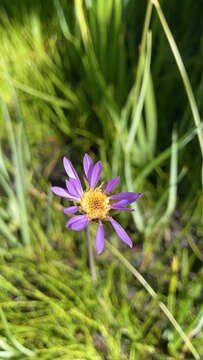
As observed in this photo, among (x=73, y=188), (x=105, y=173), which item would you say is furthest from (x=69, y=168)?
(x=105, y=173)

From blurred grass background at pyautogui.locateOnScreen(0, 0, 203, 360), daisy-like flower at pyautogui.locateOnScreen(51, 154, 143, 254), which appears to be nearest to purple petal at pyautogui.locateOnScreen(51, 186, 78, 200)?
daisy-like flower at pyautogui.locateOnScreen(51, 154, 143, 254)

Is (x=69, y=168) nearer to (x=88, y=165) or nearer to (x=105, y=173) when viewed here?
(x=88, y=165)

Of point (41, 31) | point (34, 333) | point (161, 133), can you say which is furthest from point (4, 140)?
point (34, 333)

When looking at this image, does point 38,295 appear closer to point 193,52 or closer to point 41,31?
point 41,31

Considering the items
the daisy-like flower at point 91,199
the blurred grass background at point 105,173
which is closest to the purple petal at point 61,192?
the daisy-like flower at point 91,199

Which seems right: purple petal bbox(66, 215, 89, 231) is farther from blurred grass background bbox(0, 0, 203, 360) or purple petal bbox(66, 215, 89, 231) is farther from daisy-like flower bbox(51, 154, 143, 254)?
blurred grass background bbox(0, 0, 203, 360)

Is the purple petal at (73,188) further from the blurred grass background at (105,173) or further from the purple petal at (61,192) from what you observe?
the blurred grass background at (105,173)
